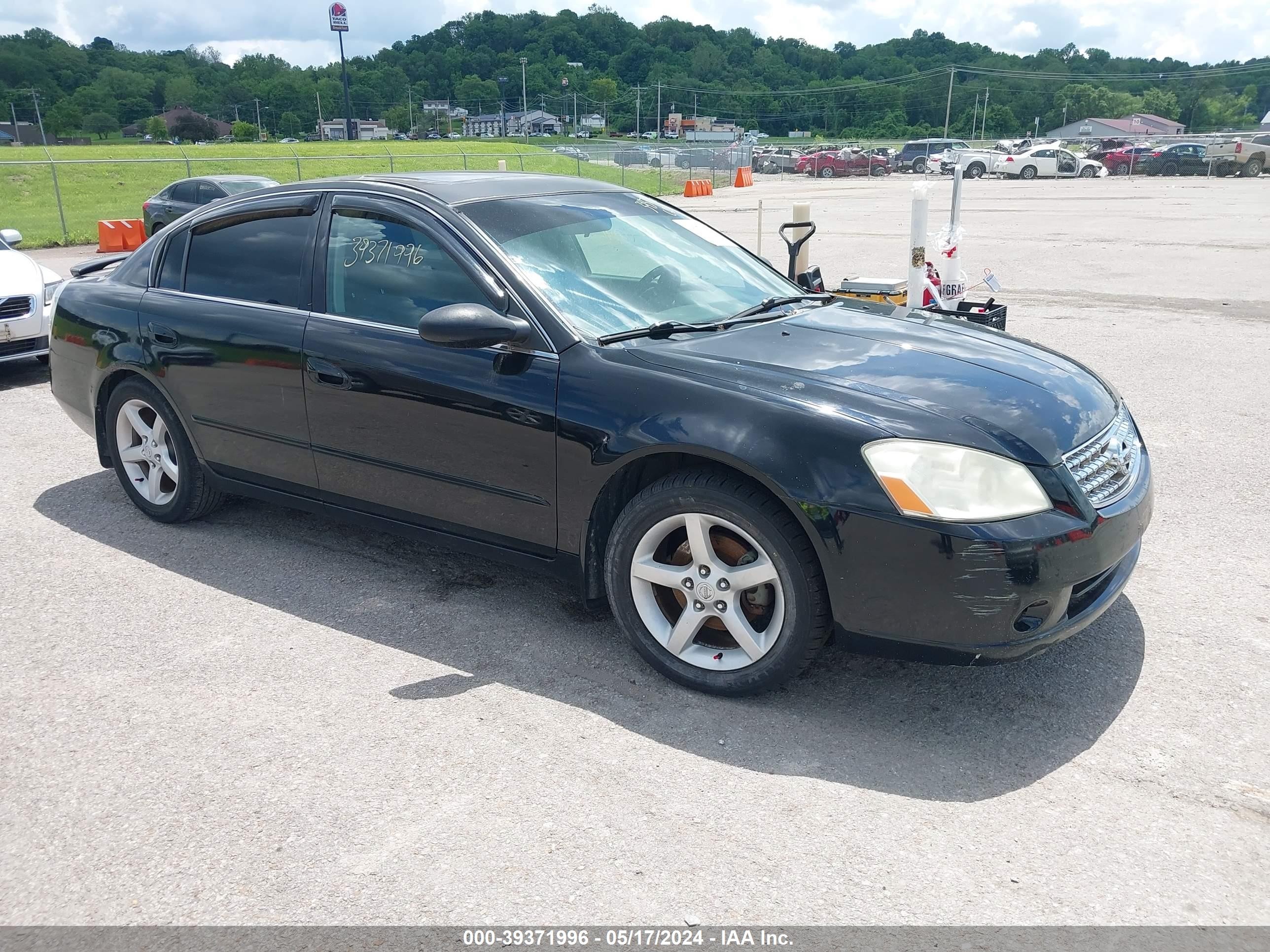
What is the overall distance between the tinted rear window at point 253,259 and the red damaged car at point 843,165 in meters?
52.6

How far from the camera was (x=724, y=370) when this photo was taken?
3422 mm

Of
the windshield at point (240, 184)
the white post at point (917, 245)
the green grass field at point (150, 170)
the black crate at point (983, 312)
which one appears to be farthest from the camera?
the green grass field at point (150, 170)

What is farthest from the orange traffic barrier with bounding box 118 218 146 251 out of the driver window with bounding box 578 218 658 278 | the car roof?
the driver window with bounding box 578 218 658 278

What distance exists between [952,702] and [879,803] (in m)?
0.68

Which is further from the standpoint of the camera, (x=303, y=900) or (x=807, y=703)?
(x=807, y=703)

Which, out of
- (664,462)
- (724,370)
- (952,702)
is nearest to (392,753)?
(664,462)

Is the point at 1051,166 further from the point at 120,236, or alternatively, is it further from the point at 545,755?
the point at 545,755

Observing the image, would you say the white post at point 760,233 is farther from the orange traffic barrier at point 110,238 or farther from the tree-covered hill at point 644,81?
the tree-covered hill at point 644,81

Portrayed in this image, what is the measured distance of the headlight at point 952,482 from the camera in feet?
9.82

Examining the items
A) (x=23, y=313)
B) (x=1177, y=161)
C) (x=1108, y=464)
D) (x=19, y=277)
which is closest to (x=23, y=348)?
(x=23, y=313)

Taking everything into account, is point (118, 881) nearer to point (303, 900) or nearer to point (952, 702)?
point (303, 900)

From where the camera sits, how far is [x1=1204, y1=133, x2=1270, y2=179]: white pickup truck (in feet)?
143

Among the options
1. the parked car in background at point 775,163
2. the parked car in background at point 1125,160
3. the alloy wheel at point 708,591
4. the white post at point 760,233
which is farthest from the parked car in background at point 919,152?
the alloy wheel at point 708,591

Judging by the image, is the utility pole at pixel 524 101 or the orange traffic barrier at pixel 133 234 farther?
the utility pole at pixel 524 101
